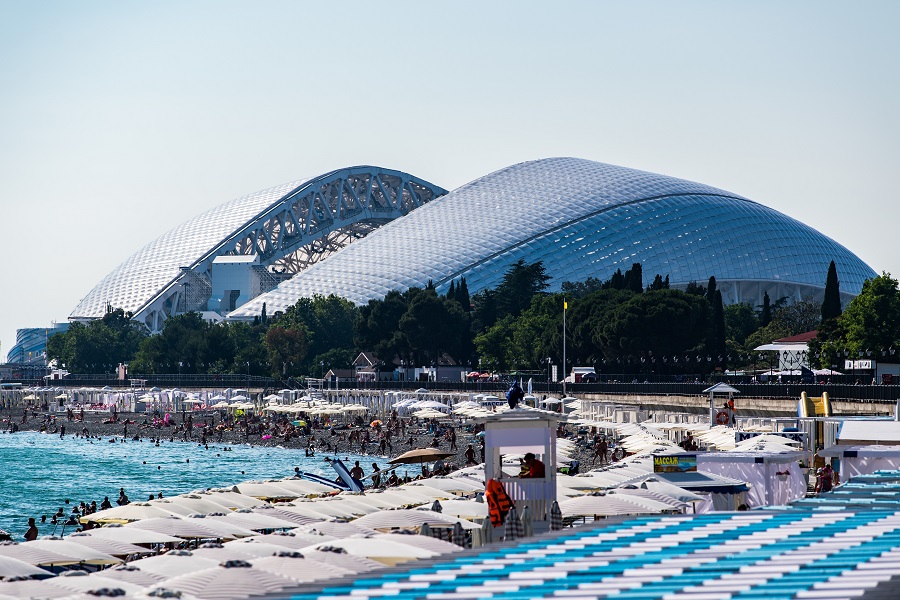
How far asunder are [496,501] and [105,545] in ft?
27.0

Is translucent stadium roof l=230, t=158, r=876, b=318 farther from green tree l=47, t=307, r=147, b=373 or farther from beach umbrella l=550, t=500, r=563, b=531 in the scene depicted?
beach umbrella l=550, t=500, r=563, b=531

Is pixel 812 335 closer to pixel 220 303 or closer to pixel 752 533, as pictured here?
pixel 752 533

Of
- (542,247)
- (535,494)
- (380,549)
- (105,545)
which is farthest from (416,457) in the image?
(542,247)

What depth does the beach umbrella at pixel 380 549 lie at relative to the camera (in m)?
18.4

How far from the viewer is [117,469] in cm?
7556

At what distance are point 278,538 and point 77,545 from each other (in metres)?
4.37

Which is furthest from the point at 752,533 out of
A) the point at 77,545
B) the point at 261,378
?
the point at 261,378

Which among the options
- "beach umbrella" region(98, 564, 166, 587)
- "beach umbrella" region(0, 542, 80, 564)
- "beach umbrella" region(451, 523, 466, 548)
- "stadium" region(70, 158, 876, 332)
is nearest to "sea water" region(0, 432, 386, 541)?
"beach umbrella" region(0, 542, 80, 564)

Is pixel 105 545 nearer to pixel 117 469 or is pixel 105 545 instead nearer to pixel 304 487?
pixel 304 487

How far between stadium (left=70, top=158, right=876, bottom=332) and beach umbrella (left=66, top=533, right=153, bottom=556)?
127135mm

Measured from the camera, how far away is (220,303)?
189250 millimetres

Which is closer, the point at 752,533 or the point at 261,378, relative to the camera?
the point at 752,533

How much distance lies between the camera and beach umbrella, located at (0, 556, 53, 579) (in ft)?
68.2

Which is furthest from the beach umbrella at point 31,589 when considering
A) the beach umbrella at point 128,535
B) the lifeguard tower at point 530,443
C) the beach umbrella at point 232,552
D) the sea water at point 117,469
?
the sea water at point 117,469
